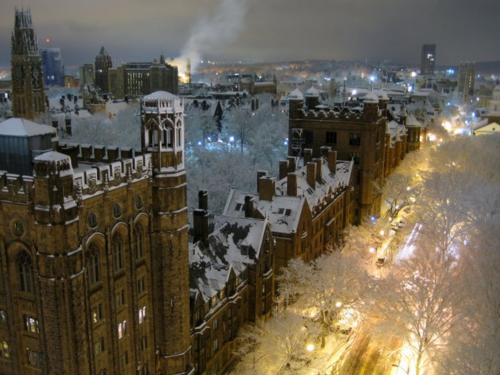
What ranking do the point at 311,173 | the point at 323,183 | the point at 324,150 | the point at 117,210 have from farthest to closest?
the point at 324,150
the point at 323,183
the point at 311,173
the point at 117,210

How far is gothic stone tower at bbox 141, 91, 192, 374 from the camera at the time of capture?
33.0 metres

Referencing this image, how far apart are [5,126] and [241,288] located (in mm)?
22707

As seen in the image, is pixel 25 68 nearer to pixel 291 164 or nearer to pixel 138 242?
pixel 291 164

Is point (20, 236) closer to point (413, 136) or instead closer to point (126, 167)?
point (126, 167)

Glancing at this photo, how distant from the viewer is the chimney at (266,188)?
56.3m

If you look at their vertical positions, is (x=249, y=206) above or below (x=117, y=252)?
below

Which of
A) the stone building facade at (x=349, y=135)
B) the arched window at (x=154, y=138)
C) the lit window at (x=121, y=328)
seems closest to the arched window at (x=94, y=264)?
the lit window at (x=121, y=328)

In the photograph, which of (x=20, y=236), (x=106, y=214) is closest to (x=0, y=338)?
(x=20, y=236)

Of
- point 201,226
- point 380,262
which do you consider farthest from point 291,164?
point 201,226

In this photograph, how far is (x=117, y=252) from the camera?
101 ft

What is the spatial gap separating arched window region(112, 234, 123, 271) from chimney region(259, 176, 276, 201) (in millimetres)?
27047

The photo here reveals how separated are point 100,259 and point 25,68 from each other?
82071 millimetres

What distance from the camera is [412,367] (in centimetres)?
4659

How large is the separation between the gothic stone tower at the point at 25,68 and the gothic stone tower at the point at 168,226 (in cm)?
7585
